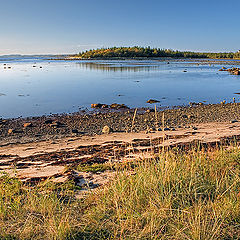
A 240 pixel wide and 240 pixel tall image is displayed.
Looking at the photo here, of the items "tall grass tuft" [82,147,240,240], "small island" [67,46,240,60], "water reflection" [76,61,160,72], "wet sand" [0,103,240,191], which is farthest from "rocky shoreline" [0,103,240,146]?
"small island" [67,46,240,60]

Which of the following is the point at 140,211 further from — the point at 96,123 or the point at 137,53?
the point at 137,53

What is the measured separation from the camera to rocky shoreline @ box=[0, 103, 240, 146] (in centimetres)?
922

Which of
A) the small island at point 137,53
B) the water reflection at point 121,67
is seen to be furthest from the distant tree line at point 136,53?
the water reflection at point 121,67

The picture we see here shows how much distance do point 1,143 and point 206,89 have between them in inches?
720

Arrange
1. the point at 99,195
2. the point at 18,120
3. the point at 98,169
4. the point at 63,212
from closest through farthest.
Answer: the point at 63,212
the point at 99,195
the point at 98,169
the point at 18,120

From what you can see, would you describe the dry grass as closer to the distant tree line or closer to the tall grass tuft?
the tall grass tuft

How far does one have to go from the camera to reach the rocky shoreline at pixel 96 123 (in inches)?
363

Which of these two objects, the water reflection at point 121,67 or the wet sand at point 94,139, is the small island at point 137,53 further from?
the wet sand at point 94,139

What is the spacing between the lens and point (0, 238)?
110 inches

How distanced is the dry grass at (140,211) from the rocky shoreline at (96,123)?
4.78 m

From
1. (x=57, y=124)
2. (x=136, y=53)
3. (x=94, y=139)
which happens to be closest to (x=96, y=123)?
(x=57, y=124)

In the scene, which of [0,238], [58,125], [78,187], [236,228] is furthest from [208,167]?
[58,125]

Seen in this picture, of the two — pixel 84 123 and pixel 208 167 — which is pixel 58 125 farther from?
pixel 208 167

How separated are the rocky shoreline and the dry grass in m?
4.78
